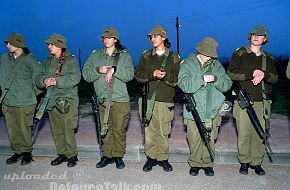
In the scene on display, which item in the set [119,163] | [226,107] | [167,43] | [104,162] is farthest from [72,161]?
[226,107]

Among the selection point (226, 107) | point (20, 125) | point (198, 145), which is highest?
point (226, 107)

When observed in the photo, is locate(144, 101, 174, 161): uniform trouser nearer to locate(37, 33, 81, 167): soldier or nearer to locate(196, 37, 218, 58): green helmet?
locate(196, 37, 218, 58): green helmet

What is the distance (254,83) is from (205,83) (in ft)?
2.28

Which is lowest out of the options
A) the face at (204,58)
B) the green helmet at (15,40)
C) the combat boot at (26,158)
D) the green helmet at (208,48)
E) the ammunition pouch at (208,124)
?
the combat boot at (26,158)

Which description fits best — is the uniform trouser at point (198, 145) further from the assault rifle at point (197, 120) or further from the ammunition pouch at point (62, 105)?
the ammunition pouch at point (62, 105)

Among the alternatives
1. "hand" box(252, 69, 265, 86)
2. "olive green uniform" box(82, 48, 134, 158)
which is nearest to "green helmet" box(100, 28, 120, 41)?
"olive green uniform" box(82, 48, 134, 158)

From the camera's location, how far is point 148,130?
518 cm

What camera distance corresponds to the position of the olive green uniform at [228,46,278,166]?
15.5 ft

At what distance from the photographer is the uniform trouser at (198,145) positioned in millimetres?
4891

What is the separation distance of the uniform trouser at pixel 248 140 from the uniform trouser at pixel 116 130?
1.77m

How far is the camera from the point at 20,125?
218 inches

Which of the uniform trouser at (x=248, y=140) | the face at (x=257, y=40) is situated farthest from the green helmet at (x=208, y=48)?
the uniform trouser at (x=248, y=140)

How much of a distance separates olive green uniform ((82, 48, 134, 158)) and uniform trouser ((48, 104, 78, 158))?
0.50 m

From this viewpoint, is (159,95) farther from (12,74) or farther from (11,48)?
(11,48)
